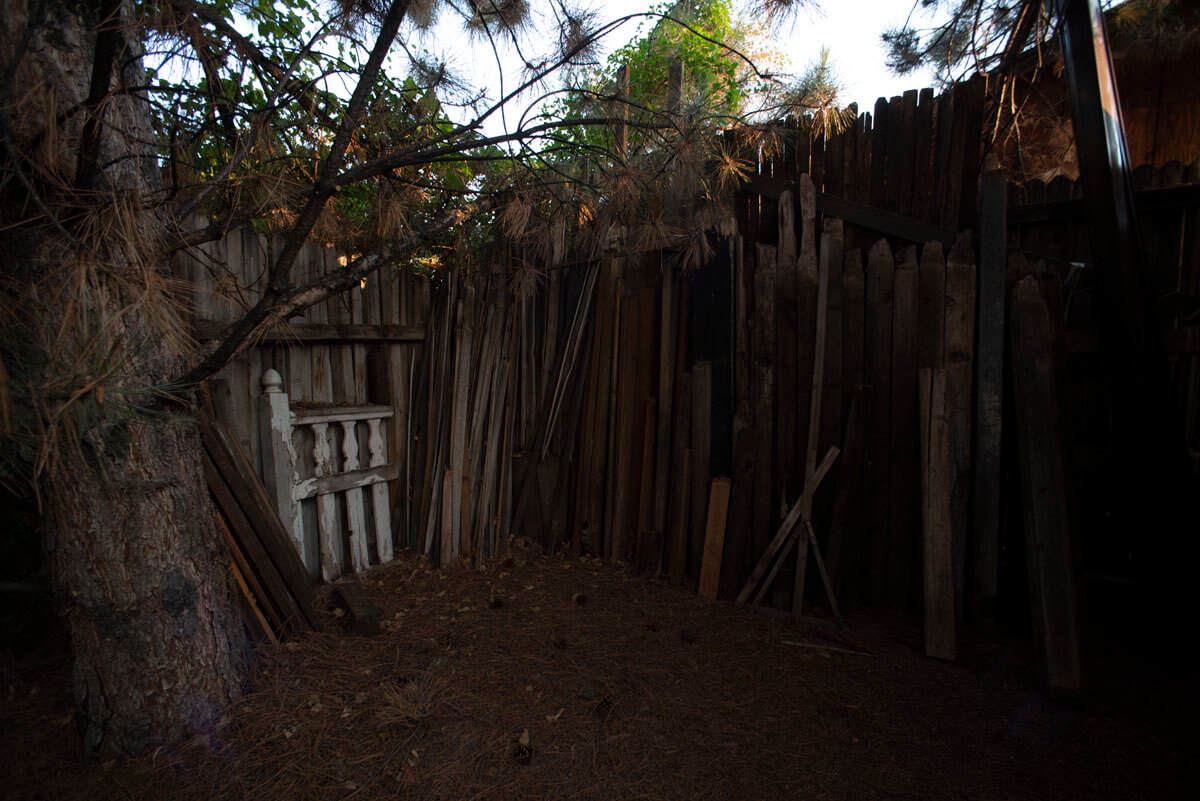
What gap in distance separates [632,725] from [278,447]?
2.33m

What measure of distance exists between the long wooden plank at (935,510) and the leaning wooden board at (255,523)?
2994mm

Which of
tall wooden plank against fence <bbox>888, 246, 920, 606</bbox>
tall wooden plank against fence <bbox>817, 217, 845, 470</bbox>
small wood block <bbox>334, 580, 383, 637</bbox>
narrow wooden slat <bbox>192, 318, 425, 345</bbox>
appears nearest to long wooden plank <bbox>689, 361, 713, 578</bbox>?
tall wooden plank against fence <bbox>817, 217, 845, 470</bbox>

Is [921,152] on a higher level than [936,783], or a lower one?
higher

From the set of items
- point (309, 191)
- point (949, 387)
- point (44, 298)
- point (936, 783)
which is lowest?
point (936, 783)

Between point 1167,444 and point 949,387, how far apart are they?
91cm

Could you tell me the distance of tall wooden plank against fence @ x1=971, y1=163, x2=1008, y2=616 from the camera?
9.35ft

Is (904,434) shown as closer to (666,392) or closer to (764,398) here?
(764,398)

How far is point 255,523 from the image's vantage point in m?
2.74

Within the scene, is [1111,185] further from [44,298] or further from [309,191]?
[44,298]

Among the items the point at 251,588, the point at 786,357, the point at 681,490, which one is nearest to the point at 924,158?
the point at 786,357

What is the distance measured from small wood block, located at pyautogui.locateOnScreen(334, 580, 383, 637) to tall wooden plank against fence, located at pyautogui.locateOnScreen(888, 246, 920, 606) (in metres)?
2.70

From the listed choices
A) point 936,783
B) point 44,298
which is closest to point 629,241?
point 44,298

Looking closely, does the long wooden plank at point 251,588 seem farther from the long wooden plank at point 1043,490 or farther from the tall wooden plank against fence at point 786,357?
the long wooden plank at point 1043,490

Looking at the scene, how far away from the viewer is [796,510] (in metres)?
3.16
